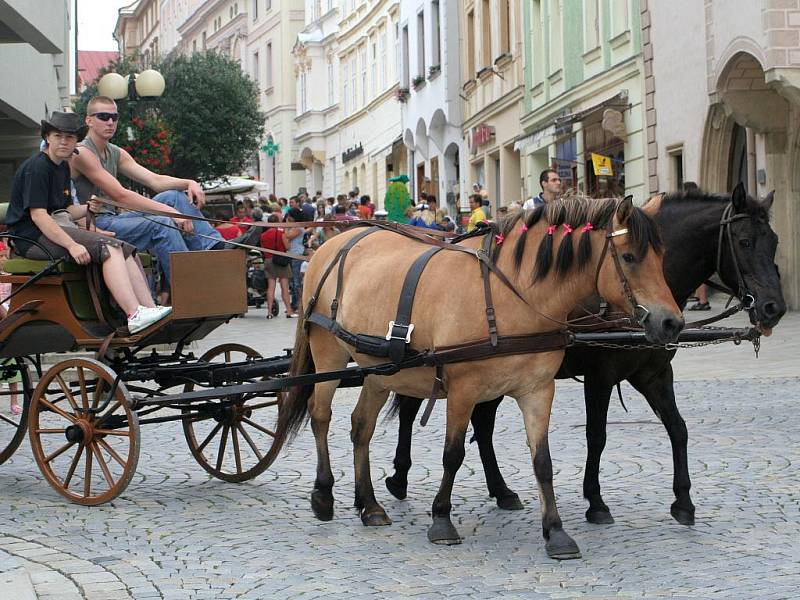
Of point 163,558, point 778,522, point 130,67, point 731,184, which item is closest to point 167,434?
point 163,558

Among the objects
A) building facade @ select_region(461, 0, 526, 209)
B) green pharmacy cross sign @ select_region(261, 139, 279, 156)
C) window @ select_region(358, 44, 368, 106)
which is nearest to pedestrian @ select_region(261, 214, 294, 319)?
building facade @ select_region(461, 0, 526, 209)

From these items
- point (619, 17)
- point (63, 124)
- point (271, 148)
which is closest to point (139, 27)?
point (271, 148)

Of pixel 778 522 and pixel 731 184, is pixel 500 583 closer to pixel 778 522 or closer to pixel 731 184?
pixel 778 522

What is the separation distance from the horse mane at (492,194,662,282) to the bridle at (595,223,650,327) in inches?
2.7

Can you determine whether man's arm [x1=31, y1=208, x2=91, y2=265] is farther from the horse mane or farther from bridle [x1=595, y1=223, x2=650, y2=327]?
bridle [x1=595, y1=223, x2=650, y2=327]

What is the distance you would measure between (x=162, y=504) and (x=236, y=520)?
2.29 ft

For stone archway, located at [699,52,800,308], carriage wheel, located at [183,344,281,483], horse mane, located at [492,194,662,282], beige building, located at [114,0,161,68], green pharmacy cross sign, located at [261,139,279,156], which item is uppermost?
beige building, located at [114,0,161,68]

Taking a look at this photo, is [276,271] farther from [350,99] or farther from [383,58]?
[350,99]

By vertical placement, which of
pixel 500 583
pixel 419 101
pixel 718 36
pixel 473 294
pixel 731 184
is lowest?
pixel 500 583

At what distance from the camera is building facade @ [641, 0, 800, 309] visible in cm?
1830

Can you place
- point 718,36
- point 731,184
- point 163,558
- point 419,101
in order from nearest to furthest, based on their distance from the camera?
point 163,558
point 718,36
point 731,184
point 419,101

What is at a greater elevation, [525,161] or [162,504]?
[525,161]

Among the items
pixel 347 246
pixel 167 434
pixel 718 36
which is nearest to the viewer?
pixel 347 246

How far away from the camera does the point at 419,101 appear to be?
41812mm
